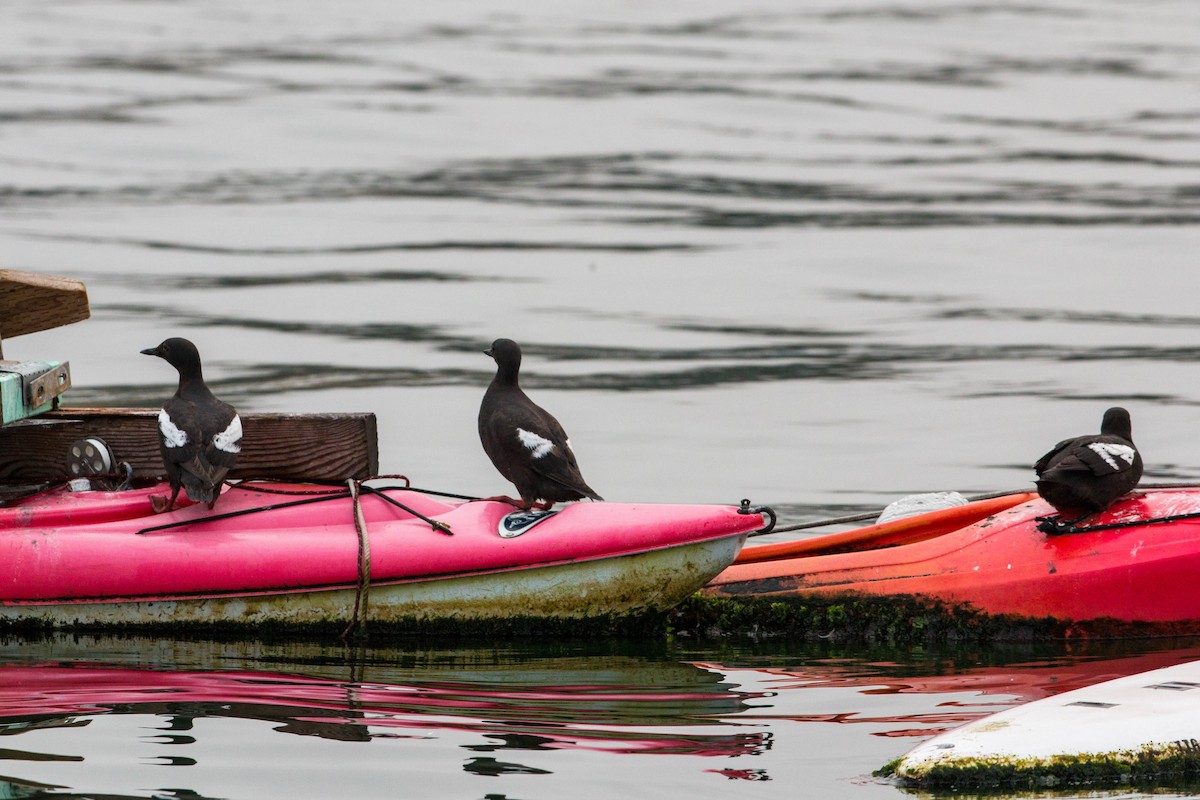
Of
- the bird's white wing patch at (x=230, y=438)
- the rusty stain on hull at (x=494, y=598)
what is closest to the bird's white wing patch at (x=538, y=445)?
the rusty stain on hull at (x=494, y=598)

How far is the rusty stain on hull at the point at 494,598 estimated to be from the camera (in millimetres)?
7000

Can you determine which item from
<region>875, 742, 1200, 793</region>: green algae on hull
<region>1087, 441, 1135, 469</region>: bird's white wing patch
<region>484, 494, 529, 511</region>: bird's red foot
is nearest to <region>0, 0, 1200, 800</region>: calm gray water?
<region>875, 742, 1200, 793</region>: green algae on hull

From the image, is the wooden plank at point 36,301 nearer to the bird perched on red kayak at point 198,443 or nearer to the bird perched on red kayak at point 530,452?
the bird perched on red kayak at point 198,443

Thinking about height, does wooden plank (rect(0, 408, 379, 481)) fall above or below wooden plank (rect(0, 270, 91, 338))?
below

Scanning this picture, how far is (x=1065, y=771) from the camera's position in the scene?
17.7 feet

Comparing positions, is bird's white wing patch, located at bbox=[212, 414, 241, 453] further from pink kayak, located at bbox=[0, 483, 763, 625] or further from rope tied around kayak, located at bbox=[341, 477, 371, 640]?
rope tied around kayak, located at bbox=[341, 477, 371, 640]

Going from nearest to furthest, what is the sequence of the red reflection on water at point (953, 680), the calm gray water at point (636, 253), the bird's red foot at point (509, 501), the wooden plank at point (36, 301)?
the red reflection on water at point (953, 680), the bird's red foot at point (509, 501), the wooden plank at point (36, 301), the calm gray water at point (636, 253)

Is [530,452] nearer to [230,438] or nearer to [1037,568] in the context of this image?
[230,438]

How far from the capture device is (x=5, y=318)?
752 centimetres

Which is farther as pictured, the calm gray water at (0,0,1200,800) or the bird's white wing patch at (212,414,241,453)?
the calm gray water at (0,0,1200,800)

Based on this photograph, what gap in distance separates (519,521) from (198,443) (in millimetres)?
1263

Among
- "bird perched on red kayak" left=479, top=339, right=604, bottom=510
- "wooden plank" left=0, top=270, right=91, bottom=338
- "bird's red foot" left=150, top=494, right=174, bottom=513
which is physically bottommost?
"bird's red foot" left=150, top=494, right=174, bottom=513

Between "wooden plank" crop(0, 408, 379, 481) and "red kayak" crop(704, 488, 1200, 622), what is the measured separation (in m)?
1.59

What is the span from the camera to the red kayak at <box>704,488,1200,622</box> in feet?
22.9
